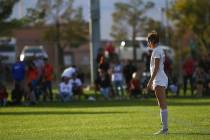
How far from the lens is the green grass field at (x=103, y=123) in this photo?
16447mm

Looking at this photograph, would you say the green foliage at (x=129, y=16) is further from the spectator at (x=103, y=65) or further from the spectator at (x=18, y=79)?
the spectator at (x=18, y=79)

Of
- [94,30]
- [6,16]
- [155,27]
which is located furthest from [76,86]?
[155,27]

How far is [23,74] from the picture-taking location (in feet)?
101

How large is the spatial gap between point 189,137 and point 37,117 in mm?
7805

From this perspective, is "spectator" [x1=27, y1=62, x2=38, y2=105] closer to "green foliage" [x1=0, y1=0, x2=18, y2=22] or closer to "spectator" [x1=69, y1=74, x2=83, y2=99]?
"spectator" [x1=69, y1=74, x2=83, y2=99]

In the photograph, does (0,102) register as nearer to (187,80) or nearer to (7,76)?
(187,80)

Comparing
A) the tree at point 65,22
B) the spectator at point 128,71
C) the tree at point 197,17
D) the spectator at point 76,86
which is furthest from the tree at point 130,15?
the spectator at point 76,86

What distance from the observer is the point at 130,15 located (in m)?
67.3

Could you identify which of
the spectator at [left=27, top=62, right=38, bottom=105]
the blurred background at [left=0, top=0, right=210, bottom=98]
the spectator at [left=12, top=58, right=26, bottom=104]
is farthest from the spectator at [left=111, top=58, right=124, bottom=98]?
the blurred background at [left=0, top=0, right=210, bottom=98]

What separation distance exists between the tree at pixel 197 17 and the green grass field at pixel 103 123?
29824 millimetres

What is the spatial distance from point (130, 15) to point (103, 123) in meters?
48.0

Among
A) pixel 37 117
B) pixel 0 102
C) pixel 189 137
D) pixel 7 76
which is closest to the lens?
pixel 189 137

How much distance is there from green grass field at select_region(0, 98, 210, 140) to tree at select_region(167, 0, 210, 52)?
29.8m

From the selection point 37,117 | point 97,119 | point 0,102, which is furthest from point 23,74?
point 97,119
